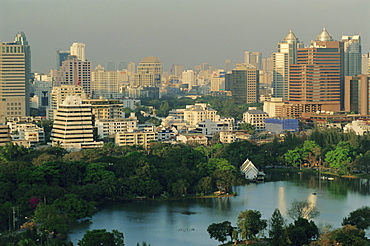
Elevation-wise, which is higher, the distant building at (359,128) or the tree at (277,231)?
the distant building at (359,128)

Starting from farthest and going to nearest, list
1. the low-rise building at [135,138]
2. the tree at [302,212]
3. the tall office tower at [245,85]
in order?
the tall office tower at [245,85], the low-rise building at [135,138], the tree at [302,212]

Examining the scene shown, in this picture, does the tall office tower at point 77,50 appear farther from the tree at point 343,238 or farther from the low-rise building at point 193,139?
the tree at point 343,238

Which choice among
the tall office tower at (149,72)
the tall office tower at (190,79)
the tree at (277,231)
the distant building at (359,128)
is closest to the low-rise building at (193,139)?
the distant building at (359,128)

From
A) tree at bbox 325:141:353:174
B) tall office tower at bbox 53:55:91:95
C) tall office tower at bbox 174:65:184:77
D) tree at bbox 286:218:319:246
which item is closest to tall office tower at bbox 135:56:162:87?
tall office tower at bbox 53:55:91:95

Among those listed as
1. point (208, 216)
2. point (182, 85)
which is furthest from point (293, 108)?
point (182, 85)

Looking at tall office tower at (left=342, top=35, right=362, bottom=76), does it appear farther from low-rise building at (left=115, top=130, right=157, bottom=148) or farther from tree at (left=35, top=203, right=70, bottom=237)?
tree at (left=35, top=203, right=70, bottom=237)
